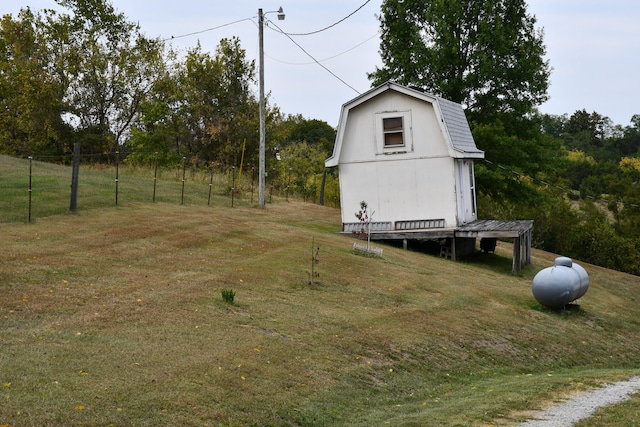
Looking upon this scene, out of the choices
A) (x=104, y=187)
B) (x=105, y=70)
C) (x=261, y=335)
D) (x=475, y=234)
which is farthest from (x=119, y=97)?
(x=261, y=335)

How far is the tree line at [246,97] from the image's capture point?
127 ft

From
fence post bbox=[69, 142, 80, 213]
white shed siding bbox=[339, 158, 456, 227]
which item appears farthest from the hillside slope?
white shed siding bbox=[339, 158, 456, 227]

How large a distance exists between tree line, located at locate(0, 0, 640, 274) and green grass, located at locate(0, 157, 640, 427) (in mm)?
16122

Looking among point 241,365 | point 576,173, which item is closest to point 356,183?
point 241,365

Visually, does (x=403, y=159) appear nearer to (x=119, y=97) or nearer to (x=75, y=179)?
(x=75, y=179)

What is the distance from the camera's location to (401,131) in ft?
98.5

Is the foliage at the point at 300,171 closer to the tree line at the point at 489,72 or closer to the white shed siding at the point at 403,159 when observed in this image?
the tree line at the point at 489,72

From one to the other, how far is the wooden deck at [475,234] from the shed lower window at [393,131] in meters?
3.54

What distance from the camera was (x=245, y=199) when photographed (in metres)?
38.1

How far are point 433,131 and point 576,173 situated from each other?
189 ft

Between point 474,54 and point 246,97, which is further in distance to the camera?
point 246,97

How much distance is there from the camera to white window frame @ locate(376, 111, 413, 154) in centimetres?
2986

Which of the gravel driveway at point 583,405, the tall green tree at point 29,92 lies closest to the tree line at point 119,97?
the tall green tree at point 29,92

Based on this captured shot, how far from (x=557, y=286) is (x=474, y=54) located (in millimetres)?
20388
